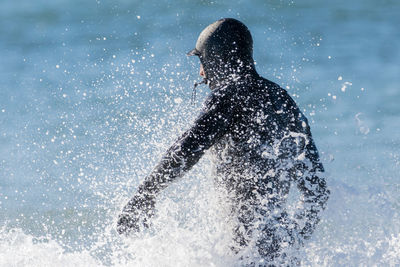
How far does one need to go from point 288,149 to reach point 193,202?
23.1 inches

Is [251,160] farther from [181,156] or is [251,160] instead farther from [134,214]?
[134,214]

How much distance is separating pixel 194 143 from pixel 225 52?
0.56 m

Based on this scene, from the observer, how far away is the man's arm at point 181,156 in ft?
9.12

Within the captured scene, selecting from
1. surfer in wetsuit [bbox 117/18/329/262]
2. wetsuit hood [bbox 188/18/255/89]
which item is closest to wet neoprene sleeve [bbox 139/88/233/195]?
surfer in wetsuit [bbox 117/18/329/262]

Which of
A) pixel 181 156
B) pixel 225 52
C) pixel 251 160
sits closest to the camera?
pixel 181 156

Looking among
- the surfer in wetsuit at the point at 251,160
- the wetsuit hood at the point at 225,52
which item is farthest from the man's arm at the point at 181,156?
the wetsuit hood at the point at 225,52

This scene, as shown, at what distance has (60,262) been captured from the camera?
12.3 ft

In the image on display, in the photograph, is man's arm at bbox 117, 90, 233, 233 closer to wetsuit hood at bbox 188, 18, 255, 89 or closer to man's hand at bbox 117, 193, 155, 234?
man's hand at bbox 117, 193, 155, 234

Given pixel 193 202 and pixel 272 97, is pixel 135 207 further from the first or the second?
pixel 272 97

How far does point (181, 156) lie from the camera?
109 inches

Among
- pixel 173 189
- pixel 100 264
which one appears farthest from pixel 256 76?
pixel 100 264

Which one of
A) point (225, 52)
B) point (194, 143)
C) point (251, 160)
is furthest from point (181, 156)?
point (225, 52)

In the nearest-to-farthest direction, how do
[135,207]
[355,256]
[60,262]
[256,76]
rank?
[135,207]
[256,76]
[355,256]
[60,262]

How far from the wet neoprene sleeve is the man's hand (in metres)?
0.04
